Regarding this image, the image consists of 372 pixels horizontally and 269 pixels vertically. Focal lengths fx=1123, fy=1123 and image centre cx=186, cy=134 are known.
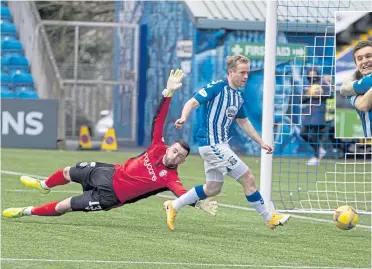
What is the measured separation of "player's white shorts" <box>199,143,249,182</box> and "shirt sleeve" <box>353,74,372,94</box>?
3287 mm

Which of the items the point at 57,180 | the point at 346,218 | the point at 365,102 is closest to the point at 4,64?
the point at 57,180

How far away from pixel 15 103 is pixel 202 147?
1441cm

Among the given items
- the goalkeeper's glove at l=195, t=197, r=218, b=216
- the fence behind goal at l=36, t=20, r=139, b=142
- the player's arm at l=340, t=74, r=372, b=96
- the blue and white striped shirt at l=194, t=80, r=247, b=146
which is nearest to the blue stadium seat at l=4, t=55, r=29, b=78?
the fence behind goal at l=36, t=20, r=139, b=142

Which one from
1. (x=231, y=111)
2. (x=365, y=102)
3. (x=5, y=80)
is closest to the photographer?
(x=365, y=102)

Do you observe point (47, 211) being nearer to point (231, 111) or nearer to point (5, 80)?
point (231, 111)

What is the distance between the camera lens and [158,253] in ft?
32.3

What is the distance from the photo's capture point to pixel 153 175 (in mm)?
11297

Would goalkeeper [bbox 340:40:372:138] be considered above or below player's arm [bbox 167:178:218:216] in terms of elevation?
above

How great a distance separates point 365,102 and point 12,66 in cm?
2241

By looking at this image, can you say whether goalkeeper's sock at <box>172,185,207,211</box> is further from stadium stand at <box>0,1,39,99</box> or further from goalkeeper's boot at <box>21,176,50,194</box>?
stadium stand at <box>0,1,39,99</box>

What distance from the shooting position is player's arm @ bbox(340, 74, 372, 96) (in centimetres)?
844

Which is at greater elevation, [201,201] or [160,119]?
[160,119]

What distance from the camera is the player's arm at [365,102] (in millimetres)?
8180

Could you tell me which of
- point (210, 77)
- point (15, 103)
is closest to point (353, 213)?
point (15, 103)
